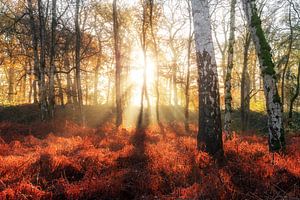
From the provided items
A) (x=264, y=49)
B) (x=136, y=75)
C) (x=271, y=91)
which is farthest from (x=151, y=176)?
(x=136, y=75)

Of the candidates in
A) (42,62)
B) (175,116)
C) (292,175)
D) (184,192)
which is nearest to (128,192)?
(184,192)

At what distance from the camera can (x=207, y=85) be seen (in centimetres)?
750

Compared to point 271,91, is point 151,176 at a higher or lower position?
lower

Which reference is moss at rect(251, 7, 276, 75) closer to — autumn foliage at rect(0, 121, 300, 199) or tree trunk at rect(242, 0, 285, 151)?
tree trunk at rect(242, 0, 285, 151)

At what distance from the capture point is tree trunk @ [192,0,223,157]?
295 inches

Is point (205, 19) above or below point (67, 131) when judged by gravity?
above

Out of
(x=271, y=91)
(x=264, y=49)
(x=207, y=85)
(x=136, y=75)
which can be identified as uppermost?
(x=136, y=75)

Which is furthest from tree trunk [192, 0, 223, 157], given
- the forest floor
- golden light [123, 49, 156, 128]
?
golden light [123, 49, 156, 128]

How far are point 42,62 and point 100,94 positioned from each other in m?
33.8

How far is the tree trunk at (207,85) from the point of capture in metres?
7.50

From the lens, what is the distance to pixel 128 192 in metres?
5.20

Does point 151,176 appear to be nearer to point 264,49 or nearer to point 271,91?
point 271,91

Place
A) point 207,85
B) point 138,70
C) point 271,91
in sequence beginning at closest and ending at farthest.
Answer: point 207,85
point 271,91
point 138,70

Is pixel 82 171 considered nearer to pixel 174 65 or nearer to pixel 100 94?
pixel 174 65
